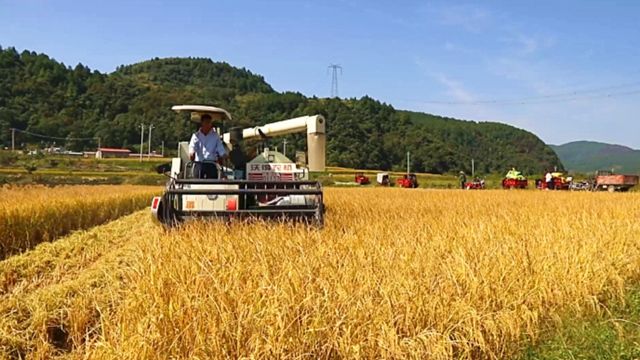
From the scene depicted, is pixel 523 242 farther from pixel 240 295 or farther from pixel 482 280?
pixel 240 295

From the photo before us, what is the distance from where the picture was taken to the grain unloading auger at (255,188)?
28.2 feet

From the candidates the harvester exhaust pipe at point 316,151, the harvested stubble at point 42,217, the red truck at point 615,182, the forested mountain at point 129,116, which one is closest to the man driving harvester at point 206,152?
the harvester exhaust pipe at point 316,151

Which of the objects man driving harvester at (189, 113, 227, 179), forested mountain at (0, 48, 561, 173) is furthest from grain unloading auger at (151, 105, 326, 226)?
forested mountain at (0, 48, 561, 173)

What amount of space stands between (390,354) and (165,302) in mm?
1571

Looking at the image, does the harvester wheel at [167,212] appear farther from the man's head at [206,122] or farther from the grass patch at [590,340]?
the grass patch at [590,340]

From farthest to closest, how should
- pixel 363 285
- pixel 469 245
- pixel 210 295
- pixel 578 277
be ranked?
pixel 469 245 → pixel 578 277 → pixel 363 285 → pixel 210 295

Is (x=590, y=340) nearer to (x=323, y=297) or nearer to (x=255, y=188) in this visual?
(x=323, y=297)

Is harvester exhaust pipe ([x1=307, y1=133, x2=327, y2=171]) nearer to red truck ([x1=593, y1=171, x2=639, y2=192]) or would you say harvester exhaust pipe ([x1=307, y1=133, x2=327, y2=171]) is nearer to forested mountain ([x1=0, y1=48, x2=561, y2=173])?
red truck ([x1=593, y1=171, x2=639, y2=192])

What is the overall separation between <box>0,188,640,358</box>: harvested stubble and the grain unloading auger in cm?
168

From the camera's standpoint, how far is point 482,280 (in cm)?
463

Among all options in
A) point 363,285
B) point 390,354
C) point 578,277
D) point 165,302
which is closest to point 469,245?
point 578,277

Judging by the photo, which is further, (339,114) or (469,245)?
(339,114)

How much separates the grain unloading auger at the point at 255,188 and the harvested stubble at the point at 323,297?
66.3 inches

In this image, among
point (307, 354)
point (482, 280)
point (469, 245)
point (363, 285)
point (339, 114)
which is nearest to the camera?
point (307, 354)
